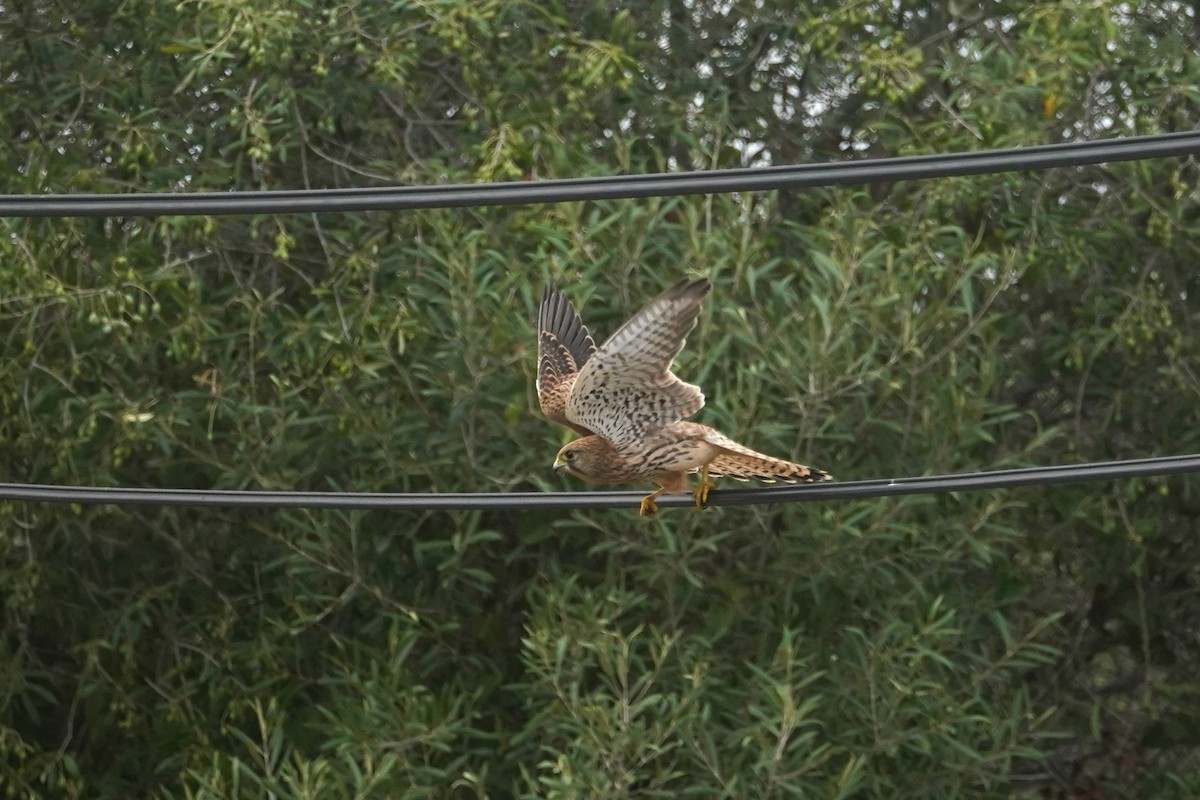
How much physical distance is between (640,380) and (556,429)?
1724 millimetres

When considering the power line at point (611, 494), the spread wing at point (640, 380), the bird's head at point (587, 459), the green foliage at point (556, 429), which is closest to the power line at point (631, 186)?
the spread wing at point (640, 380)

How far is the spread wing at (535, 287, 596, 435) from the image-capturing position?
14.6ft

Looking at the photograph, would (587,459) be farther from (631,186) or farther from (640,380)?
(631,186)

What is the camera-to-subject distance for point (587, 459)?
4.32m

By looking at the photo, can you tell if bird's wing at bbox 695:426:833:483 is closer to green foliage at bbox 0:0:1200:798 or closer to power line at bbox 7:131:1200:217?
power line at bbox 7:131:1200:217

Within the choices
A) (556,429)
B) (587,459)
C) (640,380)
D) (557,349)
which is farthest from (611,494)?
(556,429)

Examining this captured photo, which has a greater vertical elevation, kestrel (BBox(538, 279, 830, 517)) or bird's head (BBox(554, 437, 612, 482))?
kestrel (BBox(538, 279, 830, 517))

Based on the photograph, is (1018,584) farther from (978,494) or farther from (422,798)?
(422,798)

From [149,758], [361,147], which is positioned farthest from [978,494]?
[149,758]

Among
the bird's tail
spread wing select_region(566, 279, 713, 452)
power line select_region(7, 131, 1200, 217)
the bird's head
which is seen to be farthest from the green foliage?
power line select_region(7, 131, 1200, 217)

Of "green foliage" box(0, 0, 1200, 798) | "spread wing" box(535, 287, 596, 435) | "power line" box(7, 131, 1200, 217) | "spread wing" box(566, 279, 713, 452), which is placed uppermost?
"power line" box(7, 131, 1200, 217)

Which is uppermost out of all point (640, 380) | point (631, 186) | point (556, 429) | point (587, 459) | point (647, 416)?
point (631, 186)

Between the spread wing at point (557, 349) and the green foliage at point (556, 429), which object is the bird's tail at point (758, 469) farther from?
the green foliage at point (556, 429)

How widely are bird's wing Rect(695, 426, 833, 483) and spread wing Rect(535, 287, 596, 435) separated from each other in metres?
0.46
